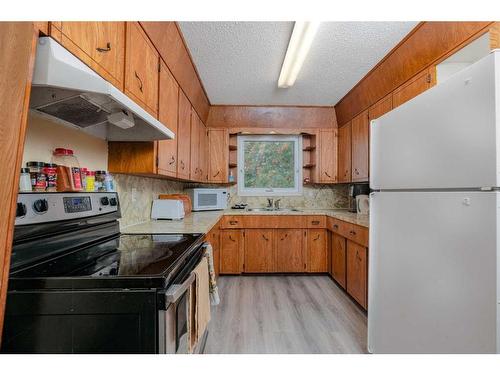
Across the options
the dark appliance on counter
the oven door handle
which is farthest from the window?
the oven door handle

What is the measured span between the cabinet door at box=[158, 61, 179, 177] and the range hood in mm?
342

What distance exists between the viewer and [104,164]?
171 centimetres

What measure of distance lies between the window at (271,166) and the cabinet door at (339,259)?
1.09m

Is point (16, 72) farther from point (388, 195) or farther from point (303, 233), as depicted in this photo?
point (303, 233)

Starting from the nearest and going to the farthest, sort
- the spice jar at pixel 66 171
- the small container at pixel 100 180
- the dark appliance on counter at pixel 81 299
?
1. the dark appliance on counter at pixel 81 299
2. the spice jar at pixel 66 171
3. the small container at pixel 100 180

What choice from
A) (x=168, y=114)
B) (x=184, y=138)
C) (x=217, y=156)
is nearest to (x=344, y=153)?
(x=217, y=156)

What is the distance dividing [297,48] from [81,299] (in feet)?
6.77

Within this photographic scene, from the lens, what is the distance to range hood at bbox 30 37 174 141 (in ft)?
2.57

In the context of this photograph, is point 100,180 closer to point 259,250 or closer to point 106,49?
point 106,49

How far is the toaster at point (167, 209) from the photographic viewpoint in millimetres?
2377

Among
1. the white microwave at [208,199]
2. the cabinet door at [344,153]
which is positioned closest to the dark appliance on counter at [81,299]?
the white microwave at [208,199]

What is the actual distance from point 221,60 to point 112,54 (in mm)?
1340

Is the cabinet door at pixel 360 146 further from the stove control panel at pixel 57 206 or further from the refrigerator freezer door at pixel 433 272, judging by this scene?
the stove control panel at pixel 57 206

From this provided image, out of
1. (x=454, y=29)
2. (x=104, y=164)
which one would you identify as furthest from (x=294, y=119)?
(x=104, y=164)
